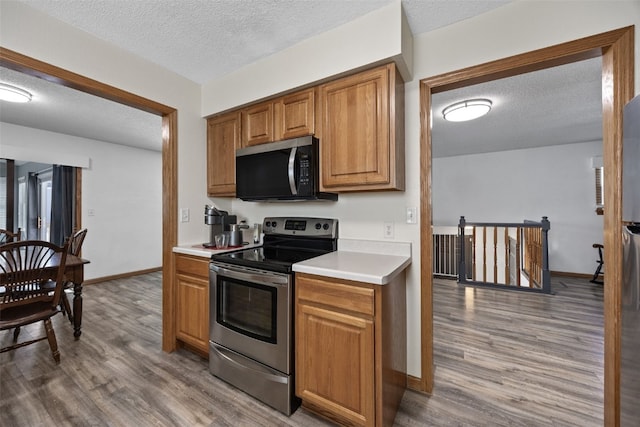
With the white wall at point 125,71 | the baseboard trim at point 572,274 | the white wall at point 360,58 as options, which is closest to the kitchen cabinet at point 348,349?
the white wall at point 360,58

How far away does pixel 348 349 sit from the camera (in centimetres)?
140

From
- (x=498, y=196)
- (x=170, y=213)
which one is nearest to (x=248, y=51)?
(x=170, y=213)

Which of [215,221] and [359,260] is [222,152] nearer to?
[215,221]

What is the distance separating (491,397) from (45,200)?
247 inches

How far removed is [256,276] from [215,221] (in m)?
0.97

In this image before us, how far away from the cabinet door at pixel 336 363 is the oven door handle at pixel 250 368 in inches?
5.4

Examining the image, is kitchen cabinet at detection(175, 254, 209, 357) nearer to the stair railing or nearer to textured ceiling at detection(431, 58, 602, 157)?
textured ceiling at detection(431, 58, 602, 157)

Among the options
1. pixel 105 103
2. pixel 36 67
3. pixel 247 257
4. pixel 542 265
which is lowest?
pixel 542 265

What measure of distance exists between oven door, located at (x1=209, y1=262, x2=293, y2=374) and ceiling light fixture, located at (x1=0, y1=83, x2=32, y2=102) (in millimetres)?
2693

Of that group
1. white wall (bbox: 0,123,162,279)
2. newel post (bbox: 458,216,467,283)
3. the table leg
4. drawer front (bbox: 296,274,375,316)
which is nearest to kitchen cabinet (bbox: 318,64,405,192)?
drawer front (bbox: 296,274,375,316)

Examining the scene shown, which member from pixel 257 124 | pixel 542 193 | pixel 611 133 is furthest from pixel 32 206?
pixel 542 193

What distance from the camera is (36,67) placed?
163 cm

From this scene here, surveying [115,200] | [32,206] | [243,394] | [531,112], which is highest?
[531,112]

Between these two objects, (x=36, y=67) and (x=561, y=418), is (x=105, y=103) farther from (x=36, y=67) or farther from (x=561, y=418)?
(x=561, y=418)
